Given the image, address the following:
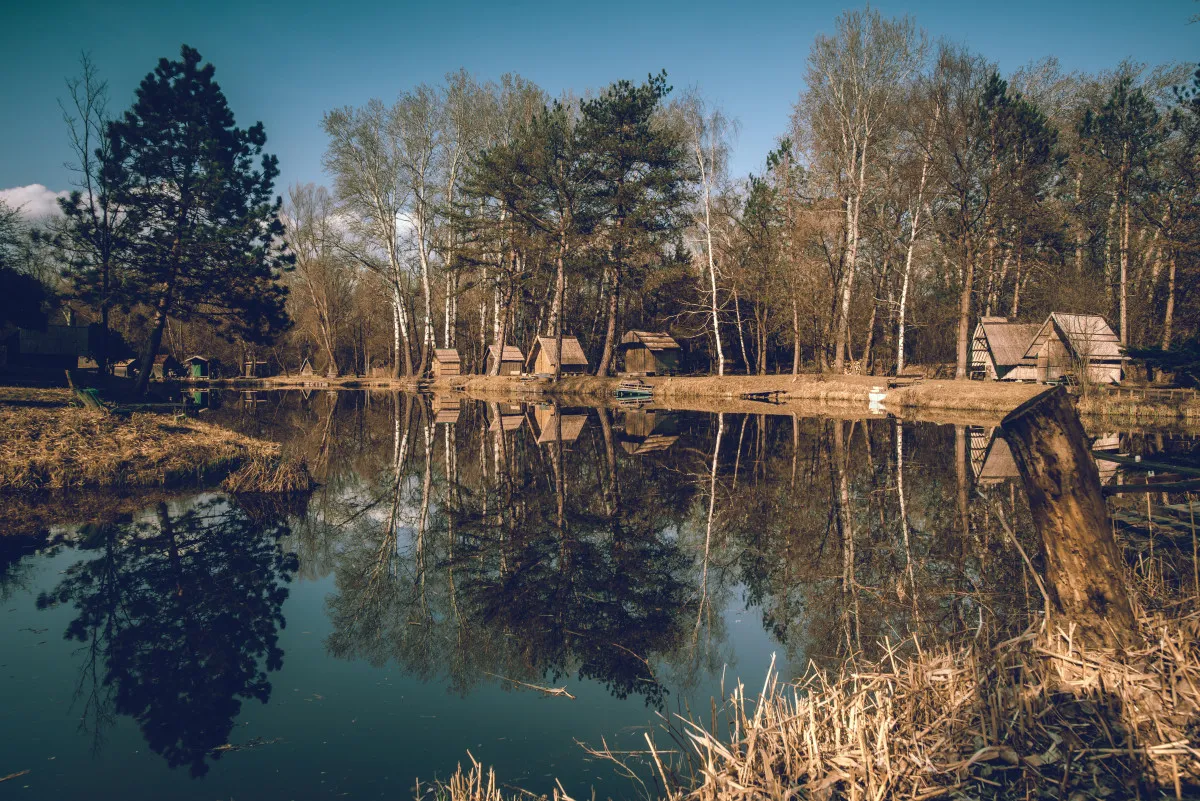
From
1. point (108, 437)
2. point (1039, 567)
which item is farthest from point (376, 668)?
point (108, 437)

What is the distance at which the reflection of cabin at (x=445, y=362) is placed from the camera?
5203cm

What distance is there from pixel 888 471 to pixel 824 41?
28.4 m

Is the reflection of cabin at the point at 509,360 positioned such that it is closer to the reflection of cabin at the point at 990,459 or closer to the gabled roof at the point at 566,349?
the gabled roof at the point at 566,349

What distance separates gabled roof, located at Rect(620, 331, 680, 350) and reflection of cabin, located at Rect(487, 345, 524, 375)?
27.3 feet

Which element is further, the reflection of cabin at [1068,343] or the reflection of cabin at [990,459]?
the reflection of cabin at [1068,343]

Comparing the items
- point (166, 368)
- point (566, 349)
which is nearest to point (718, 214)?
point (566, 349)

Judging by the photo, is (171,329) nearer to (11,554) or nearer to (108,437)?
(108,437)

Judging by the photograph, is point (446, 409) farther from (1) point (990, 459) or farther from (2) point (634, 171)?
(1) point (990, 459)

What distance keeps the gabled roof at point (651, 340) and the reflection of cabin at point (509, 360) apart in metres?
Result: 8.32

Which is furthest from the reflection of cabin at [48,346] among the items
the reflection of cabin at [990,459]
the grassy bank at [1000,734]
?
the grassy bank at [1000,734]

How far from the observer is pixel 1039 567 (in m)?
7.60

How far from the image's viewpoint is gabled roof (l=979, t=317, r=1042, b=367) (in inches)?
1417

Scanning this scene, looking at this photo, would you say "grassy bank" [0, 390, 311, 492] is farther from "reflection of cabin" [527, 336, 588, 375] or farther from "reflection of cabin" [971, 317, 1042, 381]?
"reflection of cabin" [971, 317, 1042, 381]

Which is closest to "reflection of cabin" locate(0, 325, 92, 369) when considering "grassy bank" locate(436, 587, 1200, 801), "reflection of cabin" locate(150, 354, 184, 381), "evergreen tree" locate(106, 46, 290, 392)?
"evergreen tree" locate(106, 46, 290, 392)
